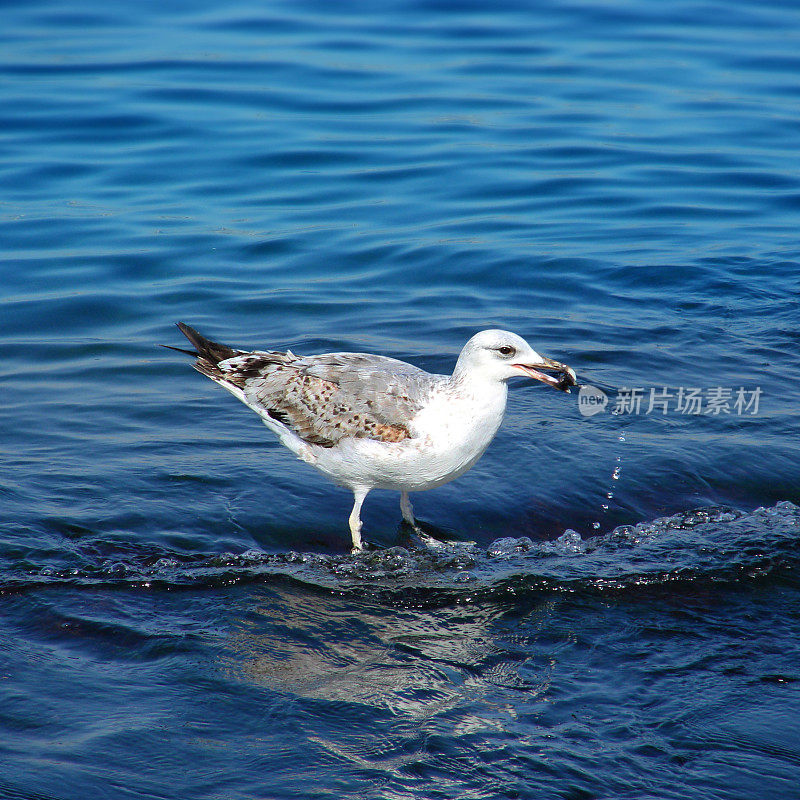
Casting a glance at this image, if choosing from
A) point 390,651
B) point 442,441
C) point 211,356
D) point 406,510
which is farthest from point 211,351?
point 390,651

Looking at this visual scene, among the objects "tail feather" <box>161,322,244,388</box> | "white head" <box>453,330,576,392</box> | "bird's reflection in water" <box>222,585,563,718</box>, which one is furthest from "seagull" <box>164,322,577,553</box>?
"bird's reflection in water" <box>222,585,563,718</box>

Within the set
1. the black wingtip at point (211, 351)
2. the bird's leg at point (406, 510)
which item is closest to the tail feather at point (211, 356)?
the black wingtip at point (211, 351)

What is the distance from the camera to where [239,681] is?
5.24m

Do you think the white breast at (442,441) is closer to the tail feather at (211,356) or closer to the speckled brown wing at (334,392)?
the speckled brown wing at (334,392)

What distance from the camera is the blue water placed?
480cm

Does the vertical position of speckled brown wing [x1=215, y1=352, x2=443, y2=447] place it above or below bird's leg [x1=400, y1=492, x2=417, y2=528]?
above

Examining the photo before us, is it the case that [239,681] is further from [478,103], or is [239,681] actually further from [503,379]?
[478,103]

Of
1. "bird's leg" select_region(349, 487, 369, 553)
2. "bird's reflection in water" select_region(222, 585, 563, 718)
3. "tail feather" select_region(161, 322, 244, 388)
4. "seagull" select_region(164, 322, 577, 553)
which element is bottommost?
"bird's reflection in water" select_region(222, 585, 563, 718)

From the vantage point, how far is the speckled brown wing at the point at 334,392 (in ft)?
21.4

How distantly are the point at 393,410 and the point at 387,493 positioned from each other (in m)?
1.47

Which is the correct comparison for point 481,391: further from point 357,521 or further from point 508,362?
point 357,521

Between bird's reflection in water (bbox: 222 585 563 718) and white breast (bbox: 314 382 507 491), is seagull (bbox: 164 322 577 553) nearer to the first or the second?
white breast (bbox: 314 382 507 491)

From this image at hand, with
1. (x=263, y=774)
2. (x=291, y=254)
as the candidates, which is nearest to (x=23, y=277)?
(x=291, y=254)

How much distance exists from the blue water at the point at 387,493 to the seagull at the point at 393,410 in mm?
523
